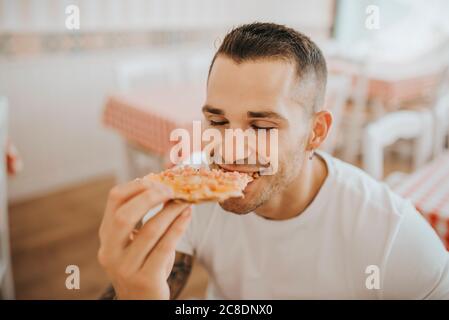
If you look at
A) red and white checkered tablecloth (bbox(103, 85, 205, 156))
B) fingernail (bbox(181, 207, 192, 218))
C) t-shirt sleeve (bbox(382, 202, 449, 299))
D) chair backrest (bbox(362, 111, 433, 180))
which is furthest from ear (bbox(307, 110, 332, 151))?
red and white checkered tablecloth (bbox(103, 85, 205, 156))

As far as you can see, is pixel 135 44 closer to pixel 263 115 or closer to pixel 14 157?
pixel 14 157

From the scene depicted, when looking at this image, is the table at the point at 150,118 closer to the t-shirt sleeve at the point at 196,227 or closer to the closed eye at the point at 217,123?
the t-shirt sleeve at the point at 196,227

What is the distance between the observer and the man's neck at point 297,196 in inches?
39.7

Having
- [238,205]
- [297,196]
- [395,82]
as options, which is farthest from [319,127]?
[395,82]

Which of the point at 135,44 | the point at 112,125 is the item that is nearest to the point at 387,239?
the point at 112,125

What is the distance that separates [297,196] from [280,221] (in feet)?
0.23

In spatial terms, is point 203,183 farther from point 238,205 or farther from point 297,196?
point 297,196

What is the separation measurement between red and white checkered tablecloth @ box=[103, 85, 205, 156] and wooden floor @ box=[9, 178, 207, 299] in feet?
2.11

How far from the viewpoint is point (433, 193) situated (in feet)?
4.42

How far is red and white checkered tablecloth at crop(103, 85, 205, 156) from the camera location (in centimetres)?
226

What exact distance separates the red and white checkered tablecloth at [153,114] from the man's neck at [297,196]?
117 centimetres

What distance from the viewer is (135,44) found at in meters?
3.48

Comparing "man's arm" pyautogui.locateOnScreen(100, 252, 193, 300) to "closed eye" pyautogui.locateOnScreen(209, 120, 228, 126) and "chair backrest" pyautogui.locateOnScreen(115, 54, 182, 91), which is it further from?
"chair backrest" pyautogui.locateOnScreen(115, 54, 182, 91)
